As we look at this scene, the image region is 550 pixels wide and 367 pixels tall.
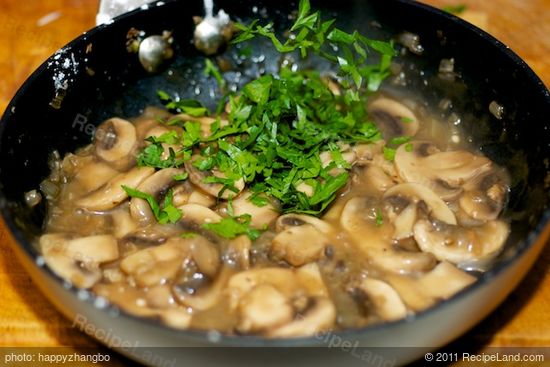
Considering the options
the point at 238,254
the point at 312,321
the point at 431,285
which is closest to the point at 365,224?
the point at 431,285

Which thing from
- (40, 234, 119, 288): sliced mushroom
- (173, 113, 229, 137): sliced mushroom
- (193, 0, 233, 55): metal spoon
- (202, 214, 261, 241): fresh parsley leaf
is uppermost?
(193, 0, 233, 55): metal spoon

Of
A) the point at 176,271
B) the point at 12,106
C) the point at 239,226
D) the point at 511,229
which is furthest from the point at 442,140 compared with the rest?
the point at 12,106

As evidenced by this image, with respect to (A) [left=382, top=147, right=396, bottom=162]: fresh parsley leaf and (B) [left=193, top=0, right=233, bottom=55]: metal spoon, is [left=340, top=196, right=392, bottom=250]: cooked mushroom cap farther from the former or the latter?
(B) [left=193, top=0, right=233, bottom=55]: metal spoon

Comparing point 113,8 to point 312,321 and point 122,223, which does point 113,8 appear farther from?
point 312,321

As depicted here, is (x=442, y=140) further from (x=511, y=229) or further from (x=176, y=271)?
(x=176, y=271)

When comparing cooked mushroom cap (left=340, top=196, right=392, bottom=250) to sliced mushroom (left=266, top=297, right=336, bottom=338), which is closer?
sliced mushroom (left=266, top=297, right=336, bottom=338)

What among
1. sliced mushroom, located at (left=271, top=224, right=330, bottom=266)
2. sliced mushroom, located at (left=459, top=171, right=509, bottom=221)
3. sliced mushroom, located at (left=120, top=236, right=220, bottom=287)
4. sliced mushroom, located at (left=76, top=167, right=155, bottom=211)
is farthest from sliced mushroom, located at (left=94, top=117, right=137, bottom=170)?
sliced mushroom, located at (left=459, top=171, right=509, bottom=221)
